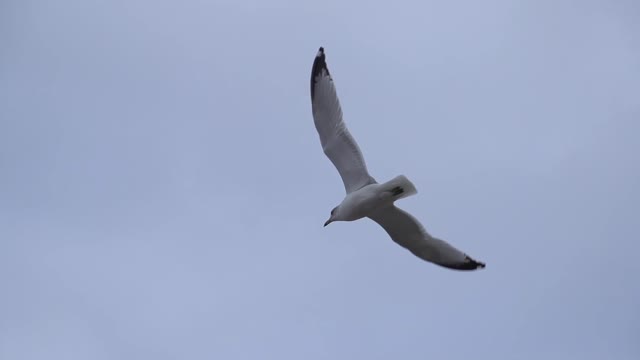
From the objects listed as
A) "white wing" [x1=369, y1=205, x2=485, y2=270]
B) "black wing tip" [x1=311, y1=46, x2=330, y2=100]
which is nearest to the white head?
"white wing" [x1=369, y1=205, x2=485, y2=270]

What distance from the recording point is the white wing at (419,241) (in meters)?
14.9

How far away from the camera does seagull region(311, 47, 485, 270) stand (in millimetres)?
14906

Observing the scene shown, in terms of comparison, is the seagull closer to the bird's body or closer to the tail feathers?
the bird's body

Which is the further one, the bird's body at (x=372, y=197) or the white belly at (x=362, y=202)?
the white belly at (x=362, y=202)

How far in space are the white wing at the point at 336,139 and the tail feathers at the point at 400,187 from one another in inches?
38.1

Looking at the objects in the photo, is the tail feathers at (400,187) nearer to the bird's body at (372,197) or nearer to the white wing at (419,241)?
the bird's body at (372,197)

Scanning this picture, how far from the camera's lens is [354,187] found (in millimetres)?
15211

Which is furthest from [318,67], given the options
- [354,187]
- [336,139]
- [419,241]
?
[419,241]

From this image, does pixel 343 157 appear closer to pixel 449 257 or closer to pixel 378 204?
pixel 378 204

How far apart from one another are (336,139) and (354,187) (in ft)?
2.93

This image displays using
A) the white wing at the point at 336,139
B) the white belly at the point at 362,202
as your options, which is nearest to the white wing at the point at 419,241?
the white belly at the point at 362,202

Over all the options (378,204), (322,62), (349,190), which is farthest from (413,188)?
(322,62)

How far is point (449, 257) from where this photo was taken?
1524cm

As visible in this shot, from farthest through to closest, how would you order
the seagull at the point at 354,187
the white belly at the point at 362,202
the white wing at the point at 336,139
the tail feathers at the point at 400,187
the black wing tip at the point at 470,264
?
the black wing tip at the point at 470,264, the white wing at the point at 336,139, the seagull at the point at 354,187, the white belly at the point at 362,202, the tail feathers at the point at 400,187
